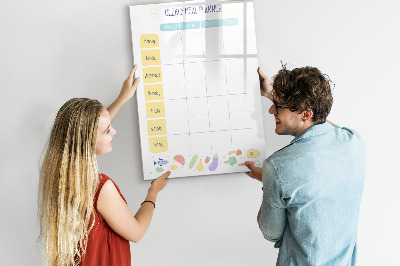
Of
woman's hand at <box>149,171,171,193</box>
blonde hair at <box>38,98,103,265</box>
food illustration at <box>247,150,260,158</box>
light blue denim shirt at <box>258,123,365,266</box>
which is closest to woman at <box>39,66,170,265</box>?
blonde hair at <box>38,98,103,265</box>

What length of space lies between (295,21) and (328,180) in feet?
2.66

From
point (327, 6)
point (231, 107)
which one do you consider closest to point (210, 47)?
point (231, 107)

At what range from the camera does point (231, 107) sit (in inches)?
69.9

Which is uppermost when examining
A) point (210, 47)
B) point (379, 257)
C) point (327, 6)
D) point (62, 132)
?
point (327, 6)

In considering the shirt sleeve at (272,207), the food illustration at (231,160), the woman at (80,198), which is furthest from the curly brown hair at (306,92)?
the woman at (80,198)

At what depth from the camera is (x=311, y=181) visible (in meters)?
1.25

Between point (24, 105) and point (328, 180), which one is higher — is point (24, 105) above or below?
above

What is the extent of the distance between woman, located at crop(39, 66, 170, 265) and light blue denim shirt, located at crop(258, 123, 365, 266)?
493mm

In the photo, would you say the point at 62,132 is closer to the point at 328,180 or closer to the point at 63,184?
the point at 63,184

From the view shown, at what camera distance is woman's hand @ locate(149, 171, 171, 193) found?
167 centimetres

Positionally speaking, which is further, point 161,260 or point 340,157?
point 161,260

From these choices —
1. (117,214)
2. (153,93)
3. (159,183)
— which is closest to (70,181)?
(117,214)

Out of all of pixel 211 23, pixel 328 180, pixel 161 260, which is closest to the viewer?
pixel 328 180

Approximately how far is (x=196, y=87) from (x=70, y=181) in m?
0.68
